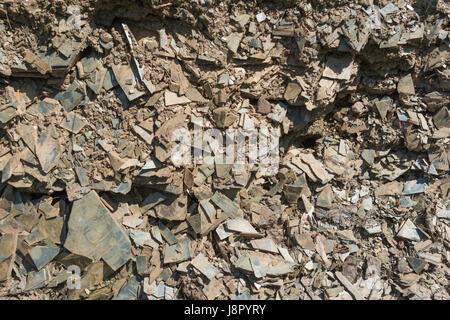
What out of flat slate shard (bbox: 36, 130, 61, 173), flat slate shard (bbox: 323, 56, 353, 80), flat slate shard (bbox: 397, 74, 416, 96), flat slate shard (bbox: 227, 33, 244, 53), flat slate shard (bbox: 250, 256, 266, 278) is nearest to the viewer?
flat slate shard (bbox: 36, 130, 61, 173)

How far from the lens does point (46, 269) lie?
3.62m

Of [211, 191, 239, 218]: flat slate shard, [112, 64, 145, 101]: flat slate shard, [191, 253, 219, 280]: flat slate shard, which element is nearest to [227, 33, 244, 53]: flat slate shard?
[112, 64, 145, 101]: flat slate shard

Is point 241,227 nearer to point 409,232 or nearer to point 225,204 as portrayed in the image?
point 225,204

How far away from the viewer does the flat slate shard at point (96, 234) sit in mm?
3617

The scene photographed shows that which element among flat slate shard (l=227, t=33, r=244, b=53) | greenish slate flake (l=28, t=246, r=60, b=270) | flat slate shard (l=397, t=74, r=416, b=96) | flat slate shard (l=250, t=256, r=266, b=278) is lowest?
flat slate shard (l=250, t=256, r=266, b=278)

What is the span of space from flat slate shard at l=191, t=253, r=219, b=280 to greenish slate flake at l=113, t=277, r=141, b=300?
1.81ft

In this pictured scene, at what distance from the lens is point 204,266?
374 cm

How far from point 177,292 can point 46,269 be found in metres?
1.18

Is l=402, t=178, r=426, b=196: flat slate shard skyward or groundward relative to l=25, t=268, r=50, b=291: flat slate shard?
skyward

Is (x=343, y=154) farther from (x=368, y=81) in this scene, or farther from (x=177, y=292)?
(x=177, y=292)

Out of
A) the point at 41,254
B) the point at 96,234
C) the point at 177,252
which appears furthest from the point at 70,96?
the point at 177,252

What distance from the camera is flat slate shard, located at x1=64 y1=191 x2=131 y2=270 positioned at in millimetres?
3617

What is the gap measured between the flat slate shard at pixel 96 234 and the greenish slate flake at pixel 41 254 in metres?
0.15

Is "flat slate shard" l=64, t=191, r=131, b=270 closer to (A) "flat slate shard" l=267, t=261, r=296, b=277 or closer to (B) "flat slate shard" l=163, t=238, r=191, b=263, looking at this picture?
(B) "flat slate shard" l=163, t=238, r=191, b=263
